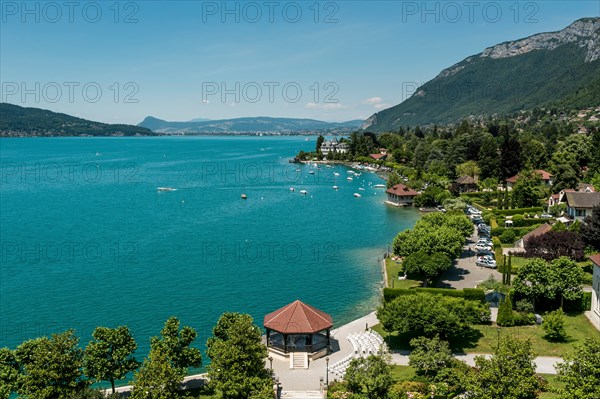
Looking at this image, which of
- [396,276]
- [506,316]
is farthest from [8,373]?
[396,276]

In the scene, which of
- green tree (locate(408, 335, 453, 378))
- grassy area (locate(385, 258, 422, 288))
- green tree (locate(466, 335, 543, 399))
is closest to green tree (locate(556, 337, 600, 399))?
green tree (locate(466, 335, 543, 399))

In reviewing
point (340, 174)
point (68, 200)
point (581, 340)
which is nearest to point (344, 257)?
point (581, 340)

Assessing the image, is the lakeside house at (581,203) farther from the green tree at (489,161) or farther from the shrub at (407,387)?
the shrub at (407,387)

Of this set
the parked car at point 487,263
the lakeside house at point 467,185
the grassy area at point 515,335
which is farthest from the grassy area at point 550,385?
the lakeside house at point 467,185

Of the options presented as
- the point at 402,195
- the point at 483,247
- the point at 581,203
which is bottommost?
the point at 483,247

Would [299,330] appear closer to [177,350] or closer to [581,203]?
[177,350]
